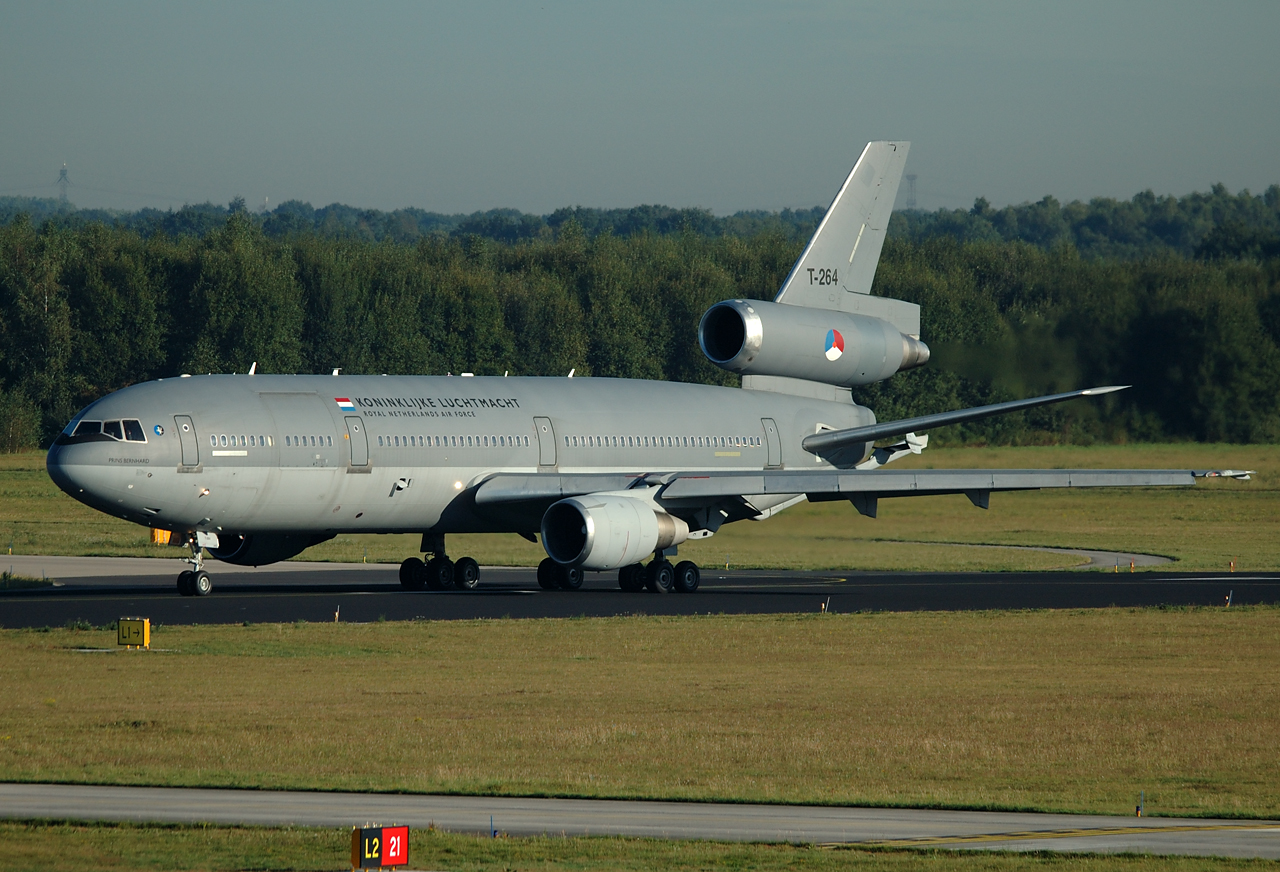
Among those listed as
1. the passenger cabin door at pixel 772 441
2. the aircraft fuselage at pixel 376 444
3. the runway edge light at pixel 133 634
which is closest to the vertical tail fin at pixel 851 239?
the aircraft fuselage at pixel 376 444

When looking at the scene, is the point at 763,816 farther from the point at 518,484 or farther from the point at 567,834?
the point at 518,484

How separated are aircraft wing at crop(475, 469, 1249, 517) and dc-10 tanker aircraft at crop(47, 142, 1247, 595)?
51 mm

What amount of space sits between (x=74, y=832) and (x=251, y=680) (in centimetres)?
1029

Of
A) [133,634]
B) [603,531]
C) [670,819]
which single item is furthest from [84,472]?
[670,819]

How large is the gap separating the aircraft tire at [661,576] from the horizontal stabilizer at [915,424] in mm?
7175

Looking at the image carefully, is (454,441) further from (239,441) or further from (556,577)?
(239,441)

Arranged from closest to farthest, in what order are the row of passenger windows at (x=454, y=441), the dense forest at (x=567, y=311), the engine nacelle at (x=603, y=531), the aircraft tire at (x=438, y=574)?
the engine nacelle at (x=603, y=531)
the row of passenger windows at (x=454, y=441)
the aircraft tire at (x=438, y=574)
the dense forest at (x=567, y=311)

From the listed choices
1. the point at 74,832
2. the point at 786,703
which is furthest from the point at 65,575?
the point at 74,832

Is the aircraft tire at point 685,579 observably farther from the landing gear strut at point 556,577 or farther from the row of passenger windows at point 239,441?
the row of passenger windows at point 239,441

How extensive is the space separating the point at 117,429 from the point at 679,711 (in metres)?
17.8

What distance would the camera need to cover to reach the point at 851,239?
47.8 meters

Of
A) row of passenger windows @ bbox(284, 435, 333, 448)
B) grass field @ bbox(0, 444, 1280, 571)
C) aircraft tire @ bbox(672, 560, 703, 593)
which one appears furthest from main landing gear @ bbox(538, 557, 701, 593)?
row of passenger windows @ bbox(284, 435, 333, 448)

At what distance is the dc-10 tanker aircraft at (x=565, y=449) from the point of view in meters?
35.8

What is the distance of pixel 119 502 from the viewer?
115 feet
